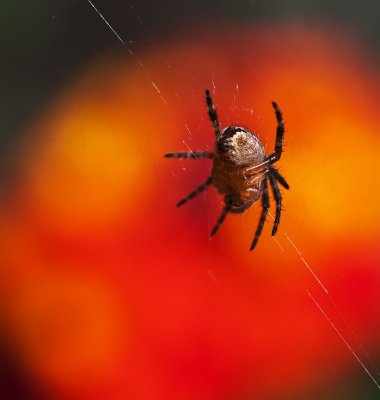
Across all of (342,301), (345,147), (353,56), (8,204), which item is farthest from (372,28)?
(8,204)

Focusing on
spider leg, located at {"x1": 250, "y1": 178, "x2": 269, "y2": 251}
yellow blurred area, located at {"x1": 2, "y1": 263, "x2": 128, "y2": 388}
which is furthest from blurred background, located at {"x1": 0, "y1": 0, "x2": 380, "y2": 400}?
spider leg, located at {"x1": 250, "y1": 178, "x2": 269, "y2": 251}

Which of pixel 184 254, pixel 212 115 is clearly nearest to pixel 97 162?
pixel 184 254

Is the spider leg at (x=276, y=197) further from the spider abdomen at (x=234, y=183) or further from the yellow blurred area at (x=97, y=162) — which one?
the yellow blurred area at (x=97, y=162)

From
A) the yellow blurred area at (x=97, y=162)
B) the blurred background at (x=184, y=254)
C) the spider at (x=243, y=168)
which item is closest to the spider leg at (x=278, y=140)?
the spider at (x=243, y=168)

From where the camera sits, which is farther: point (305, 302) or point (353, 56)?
point (353, 56)

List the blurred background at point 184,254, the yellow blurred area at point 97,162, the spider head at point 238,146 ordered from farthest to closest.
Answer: the yellow blurred area at point 97,162, the blurred background at point 184,254, the spider head at point 238,146

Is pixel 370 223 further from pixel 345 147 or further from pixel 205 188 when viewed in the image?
pixel 205 188

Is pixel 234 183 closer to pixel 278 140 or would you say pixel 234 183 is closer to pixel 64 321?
pixel 278 140
